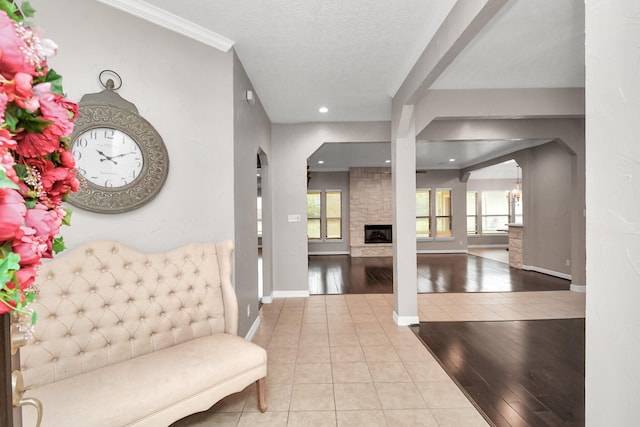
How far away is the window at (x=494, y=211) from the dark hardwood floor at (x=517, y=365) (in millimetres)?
8544

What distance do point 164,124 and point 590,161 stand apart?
2498mm

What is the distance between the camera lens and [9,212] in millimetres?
439

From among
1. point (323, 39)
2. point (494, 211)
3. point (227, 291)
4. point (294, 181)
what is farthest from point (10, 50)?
point (494, 211)

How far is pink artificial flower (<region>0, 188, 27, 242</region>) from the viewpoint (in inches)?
17.2

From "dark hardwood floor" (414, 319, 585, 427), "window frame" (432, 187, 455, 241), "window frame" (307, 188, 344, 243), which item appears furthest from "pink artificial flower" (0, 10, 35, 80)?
"window frame" (432, 187, 455, 241)

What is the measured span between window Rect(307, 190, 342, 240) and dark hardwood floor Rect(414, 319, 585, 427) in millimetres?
6331

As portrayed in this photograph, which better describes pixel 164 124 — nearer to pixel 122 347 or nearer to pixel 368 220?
pixel 122 347

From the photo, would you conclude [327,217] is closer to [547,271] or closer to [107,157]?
[547,271]

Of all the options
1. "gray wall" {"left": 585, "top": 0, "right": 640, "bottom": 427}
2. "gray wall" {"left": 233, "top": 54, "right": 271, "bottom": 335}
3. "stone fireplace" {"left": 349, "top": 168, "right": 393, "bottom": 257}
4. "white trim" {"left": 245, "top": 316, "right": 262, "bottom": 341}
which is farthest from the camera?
"stone fireplace" {"left": 349, "top": 168, "right": 393, "bottom": 257}

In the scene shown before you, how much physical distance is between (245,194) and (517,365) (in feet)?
9.62

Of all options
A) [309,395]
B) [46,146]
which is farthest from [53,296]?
[309,395]

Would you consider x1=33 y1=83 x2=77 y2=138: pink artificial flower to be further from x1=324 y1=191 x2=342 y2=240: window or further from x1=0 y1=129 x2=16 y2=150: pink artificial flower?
x1=324 y1=191 x2=342 y2=240: window

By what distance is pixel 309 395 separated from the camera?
7.10ft

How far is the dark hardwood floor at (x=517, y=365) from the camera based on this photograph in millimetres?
1981
